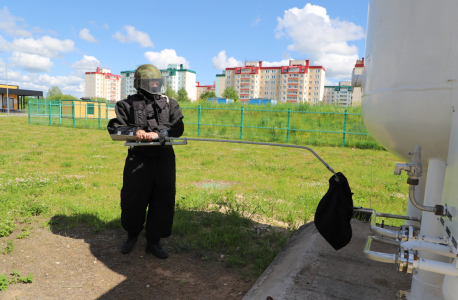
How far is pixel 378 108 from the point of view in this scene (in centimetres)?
197

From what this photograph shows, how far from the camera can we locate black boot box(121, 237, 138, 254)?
129 inches

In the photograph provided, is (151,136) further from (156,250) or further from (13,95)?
(13,95)

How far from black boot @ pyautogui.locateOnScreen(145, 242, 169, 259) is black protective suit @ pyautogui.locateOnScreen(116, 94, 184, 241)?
70 mm

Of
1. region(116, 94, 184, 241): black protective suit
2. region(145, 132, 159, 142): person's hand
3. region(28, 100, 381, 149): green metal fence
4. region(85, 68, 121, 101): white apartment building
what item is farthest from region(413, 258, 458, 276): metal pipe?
region(85, 68, 121, 101): white apartment building

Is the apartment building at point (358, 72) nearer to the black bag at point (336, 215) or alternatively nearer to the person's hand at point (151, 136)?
the black bag at point (336, 215)

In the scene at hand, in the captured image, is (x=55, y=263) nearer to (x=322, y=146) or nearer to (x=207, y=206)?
(x=207, y=206)

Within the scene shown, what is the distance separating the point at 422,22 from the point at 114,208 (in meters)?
4.14

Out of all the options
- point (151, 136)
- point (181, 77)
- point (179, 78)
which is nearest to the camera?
point (151, 136)

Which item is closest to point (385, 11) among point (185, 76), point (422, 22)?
point (422, 22)

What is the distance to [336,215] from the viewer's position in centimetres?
198

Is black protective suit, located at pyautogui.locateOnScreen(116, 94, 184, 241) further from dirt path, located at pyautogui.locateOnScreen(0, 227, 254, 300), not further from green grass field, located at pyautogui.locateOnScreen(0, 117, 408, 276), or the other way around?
green grass field, located at pyautogui.locateOnScreen(0, 117, 408, 276)

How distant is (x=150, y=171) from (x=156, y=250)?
798 millimetres

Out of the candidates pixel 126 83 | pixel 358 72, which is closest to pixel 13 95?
pixel 358 72

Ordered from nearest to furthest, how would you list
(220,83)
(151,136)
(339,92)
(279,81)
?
(151,136) → (279,81) → (220,83) → (339,92)
